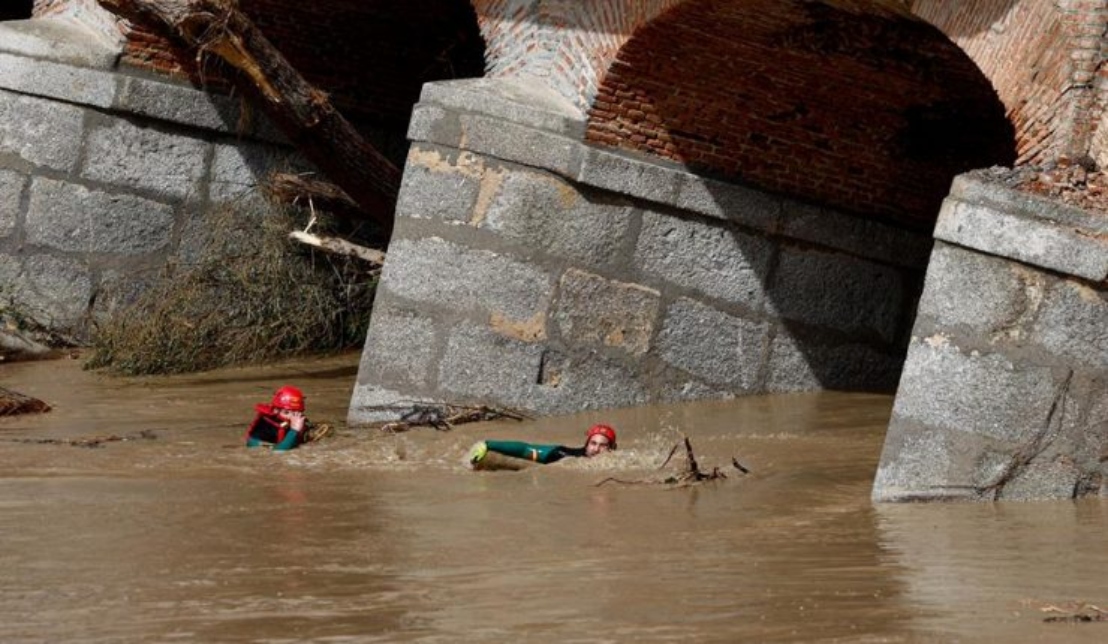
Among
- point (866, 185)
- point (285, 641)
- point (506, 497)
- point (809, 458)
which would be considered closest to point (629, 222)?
point (866, 185)

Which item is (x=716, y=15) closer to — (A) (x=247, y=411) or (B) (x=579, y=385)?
(B) (x=579, y=385)

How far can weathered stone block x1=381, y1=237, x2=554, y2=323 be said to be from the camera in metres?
9.52

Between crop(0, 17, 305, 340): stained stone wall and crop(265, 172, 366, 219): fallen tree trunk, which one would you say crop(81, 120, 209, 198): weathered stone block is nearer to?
crop(0, 17, 305, 340): stained stone wall

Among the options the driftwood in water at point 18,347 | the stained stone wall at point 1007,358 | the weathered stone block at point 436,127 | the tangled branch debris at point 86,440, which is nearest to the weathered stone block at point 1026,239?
the stained stone wall at point 1007,358

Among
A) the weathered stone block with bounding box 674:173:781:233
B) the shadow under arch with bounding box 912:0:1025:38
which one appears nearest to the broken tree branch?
the weathered stone block with bounding box 674:173:781:233

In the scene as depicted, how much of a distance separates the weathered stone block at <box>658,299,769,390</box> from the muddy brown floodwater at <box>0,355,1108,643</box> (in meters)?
0.41

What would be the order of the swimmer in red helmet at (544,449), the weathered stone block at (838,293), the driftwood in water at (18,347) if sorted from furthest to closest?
the driftwood in water at (18,347), the weathered stone block at (838,293), the swimmer in red helmet at (544,449)

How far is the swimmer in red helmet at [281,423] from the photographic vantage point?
8.62m

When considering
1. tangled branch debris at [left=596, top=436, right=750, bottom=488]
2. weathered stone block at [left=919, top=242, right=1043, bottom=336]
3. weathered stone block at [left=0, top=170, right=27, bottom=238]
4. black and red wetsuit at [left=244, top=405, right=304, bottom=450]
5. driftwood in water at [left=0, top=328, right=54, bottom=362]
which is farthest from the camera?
weathered stone block at [left=0, top=170, right=27, bottom=238]

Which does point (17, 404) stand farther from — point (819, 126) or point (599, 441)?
point (819, 126)

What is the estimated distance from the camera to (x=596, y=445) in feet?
27.1

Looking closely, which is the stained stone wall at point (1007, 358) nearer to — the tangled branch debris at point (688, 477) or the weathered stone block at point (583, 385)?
the tangled branch debris at point (688, 477)

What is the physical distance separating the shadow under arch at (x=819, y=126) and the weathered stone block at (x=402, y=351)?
3.79ft

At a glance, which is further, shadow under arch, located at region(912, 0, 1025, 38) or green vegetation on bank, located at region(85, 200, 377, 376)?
green vegetation on bank, located at region(85, 200, 377, 376)
